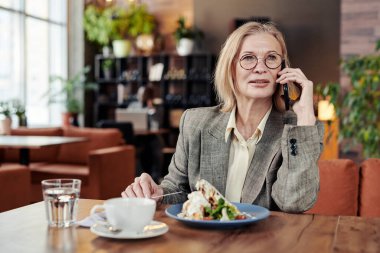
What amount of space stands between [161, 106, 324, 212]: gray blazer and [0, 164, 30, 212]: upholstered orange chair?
189cm

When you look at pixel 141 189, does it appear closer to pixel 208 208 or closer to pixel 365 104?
pixel 208 208

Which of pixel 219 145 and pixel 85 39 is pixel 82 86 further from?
pixel 219 145

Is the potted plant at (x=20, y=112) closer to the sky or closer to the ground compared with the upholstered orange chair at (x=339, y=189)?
closer to the sky

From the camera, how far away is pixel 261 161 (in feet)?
5.77

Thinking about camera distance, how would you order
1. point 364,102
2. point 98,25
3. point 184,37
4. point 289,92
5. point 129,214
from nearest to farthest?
point 129,214 → point 289,92 → point 364,102 → point 184,37 → point 98,25

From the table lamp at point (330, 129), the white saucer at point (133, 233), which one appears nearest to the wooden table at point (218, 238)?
the white saucer at point (133, 233)

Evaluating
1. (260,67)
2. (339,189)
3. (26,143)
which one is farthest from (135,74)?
(260,67)

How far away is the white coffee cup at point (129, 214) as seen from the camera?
118 centimetres

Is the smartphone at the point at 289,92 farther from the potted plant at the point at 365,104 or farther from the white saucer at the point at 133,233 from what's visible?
the potted plant at the point at 365,104

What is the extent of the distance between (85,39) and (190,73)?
7.23 feet

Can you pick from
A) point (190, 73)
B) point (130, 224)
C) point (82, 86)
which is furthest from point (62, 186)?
point (82, 86)

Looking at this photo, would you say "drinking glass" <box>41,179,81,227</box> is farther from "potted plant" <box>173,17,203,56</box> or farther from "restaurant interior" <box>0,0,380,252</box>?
"potted plant" <box>173,17,203,56</box>

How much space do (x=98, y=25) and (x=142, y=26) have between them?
2.59ft

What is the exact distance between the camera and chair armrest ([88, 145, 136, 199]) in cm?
480
